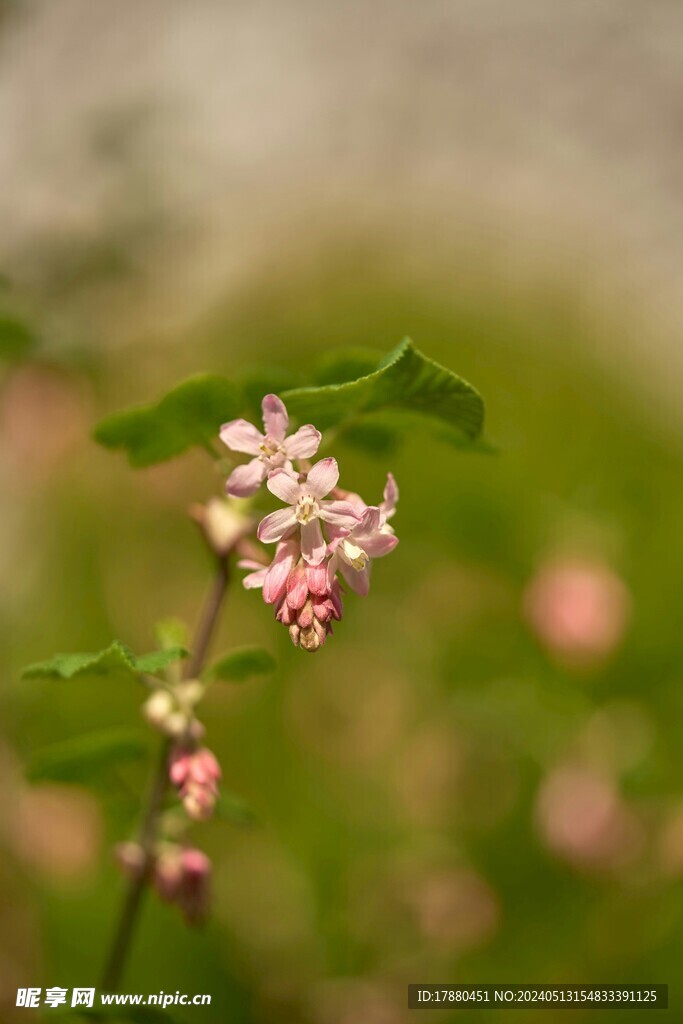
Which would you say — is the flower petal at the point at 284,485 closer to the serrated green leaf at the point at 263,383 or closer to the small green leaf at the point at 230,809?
the serrated green leaf at the point at 263,383

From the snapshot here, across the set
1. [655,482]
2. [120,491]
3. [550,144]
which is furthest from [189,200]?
[655,482]

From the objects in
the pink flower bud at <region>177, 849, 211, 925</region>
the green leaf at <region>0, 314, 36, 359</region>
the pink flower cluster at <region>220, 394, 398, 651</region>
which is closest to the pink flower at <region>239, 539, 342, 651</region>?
the pink flower cluster at <region>220, 394, 398, 651</region>

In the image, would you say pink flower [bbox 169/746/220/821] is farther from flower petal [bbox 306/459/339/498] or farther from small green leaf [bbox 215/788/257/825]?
flower petal [bbox 306/459/339/498]

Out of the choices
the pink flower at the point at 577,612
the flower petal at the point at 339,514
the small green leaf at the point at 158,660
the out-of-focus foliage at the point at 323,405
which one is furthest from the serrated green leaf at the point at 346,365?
the pink flower at the point at 577,612

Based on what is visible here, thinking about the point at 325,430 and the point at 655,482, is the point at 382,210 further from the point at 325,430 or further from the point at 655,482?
the point at 325,430

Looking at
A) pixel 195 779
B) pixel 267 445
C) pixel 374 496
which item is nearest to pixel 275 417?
pixel 267 445

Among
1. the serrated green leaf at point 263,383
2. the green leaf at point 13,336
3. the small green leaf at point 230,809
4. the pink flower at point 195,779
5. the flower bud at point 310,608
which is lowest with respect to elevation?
the pink flower at point 195,779

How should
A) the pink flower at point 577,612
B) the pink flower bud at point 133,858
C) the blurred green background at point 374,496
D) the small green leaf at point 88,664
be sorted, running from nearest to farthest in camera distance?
the small green leaf at point 88,664, the pink flower bud at point 133,858, the blurred green background at point 374,496, the pink flower at point 577,612
